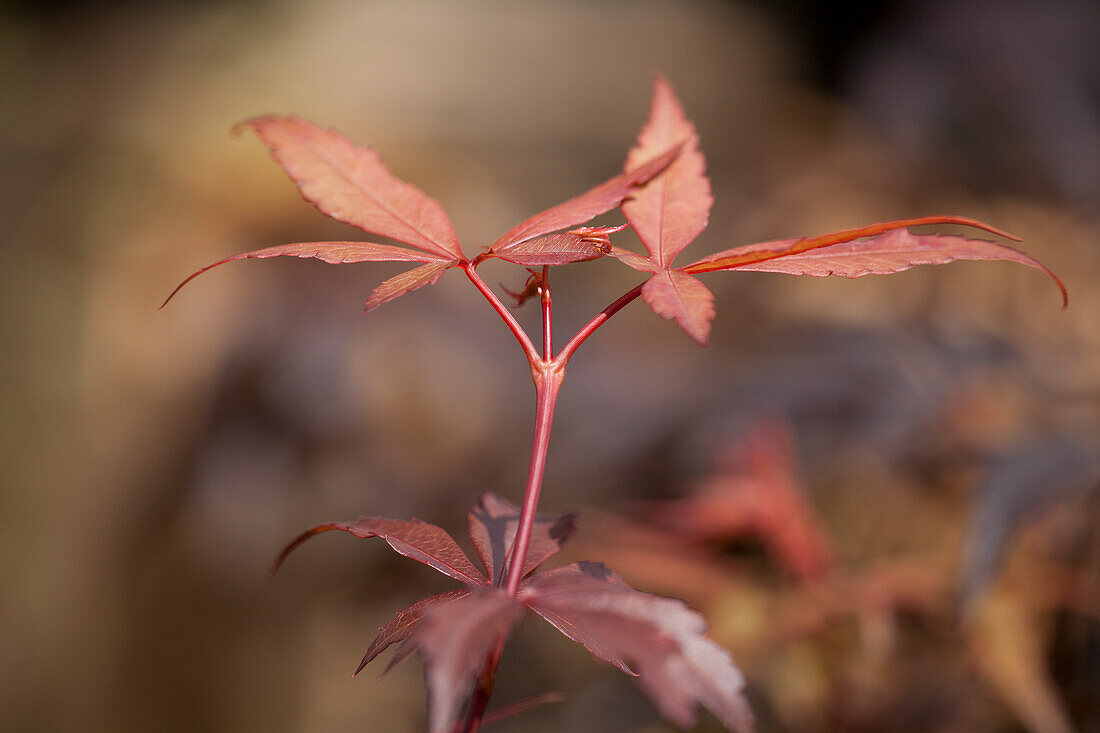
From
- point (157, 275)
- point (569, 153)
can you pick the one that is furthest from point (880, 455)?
point (157, 275)

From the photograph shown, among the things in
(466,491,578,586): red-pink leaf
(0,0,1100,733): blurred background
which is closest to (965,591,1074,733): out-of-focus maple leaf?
(0,0,1100,733): blurred background

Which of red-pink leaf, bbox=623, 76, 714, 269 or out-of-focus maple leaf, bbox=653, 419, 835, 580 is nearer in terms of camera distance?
red-pink leaf, bbox=623, 76, 714, 269

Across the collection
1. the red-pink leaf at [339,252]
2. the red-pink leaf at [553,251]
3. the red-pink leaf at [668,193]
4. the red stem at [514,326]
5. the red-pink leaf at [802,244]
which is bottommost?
the red stem at [514,326]

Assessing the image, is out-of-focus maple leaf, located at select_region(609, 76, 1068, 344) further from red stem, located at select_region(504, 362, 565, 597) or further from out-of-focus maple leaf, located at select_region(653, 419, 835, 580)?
out-of-focus maple leaf, located at select_region(653, 419, 835, 580)

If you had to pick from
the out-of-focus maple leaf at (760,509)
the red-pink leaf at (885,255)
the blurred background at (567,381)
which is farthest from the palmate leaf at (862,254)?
the out-of-focus maple leaf at (760,509)

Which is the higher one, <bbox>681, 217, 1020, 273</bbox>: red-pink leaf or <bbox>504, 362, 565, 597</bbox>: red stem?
<bbox>681, 217, 1020, 273</bbox>: red-pink leaf

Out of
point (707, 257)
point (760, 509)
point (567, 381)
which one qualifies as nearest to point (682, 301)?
point (707, 257)

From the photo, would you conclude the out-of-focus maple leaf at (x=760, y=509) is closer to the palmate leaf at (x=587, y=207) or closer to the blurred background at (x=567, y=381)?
the blurred background at (x=567, y=381)
